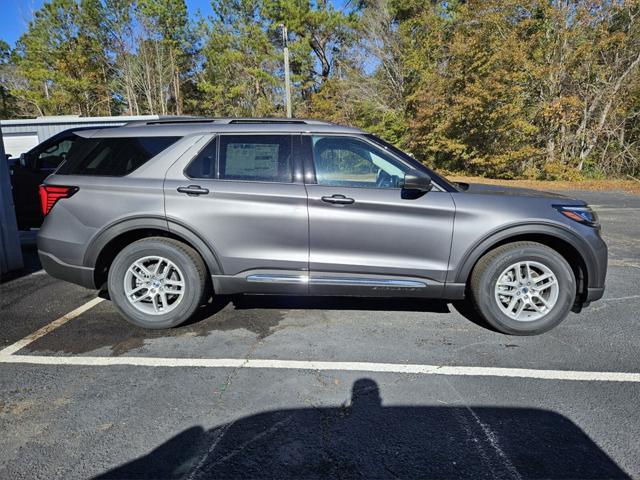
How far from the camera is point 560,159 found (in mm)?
19172

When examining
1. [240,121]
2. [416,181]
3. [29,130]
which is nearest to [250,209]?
[240,121]

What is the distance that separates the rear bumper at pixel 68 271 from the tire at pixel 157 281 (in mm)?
195

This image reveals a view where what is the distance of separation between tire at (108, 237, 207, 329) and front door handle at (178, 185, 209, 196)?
1.57 ft

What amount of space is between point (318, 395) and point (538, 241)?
243 cm

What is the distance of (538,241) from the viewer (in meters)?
3.68

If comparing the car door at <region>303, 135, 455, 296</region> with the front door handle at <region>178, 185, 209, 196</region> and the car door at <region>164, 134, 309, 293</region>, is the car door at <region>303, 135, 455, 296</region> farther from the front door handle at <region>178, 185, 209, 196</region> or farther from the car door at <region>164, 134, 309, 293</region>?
the front door handle at <region>178, 185, 209, 196</region>

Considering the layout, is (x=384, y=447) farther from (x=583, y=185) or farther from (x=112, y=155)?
(x=583, y=185)

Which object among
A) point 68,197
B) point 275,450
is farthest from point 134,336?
point 275,450

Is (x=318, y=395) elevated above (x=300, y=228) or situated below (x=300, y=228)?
below

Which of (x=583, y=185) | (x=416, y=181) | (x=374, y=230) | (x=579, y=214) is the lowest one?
(x=583, y=185)

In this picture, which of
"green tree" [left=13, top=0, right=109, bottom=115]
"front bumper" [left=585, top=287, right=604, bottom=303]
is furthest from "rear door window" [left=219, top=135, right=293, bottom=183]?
"green tree" [left=13, top=0, right=109, bottom=115]

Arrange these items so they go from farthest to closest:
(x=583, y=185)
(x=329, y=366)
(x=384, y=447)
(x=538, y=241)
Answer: (x=583, y=185) < (x=538, y=241) < (x=329, y=366) < (x=384, y=447)

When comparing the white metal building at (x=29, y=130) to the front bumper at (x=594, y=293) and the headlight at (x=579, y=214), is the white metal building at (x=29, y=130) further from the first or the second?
the front bumper at (x=594, y=293)

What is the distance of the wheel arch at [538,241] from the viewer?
350cm
